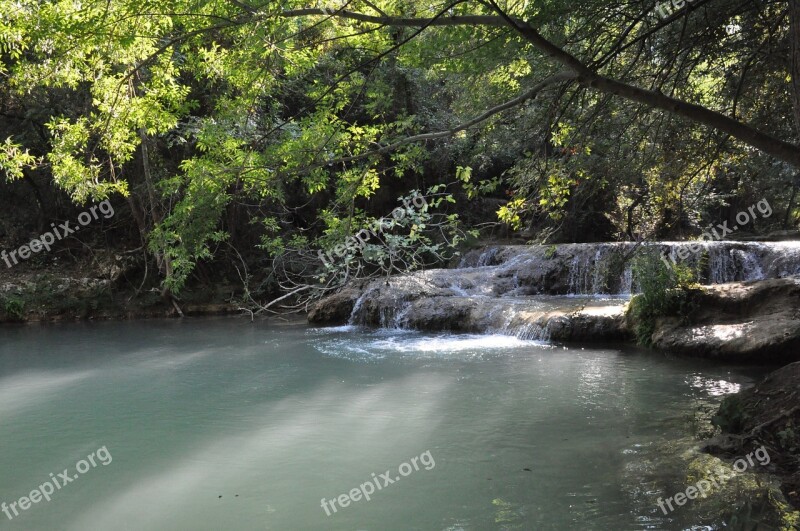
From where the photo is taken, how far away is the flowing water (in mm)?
4012

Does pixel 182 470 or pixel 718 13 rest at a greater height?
pixel 718 13

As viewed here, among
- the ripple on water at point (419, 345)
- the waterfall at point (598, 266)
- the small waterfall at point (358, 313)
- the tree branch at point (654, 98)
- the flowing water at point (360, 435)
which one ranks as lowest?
the flowing water at point (360, 435)

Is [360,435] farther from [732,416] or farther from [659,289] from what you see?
[659,289]

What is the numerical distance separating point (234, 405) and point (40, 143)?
12969 mm

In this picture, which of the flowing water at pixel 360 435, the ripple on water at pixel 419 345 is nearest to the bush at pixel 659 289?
the flowing water at pixel 360 435

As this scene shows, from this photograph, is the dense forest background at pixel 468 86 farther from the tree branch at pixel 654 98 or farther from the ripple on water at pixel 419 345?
the ripple on water at pixel 419 345

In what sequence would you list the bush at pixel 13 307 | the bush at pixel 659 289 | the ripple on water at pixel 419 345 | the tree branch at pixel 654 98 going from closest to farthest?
the tree branch at pixel 654 98
the bush at pixel 659 289
the ripple on water at pixel 419 345
the bush at pixel 13 307

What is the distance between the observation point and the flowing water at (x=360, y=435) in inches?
158

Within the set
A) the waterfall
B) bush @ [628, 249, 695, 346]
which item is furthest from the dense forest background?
the waterfall

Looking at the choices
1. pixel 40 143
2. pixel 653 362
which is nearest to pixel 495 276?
pixel 653 362

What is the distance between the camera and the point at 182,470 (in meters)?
4.91

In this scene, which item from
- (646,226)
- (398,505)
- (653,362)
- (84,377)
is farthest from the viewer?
(646,226)

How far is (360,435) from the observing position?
18.6 feet

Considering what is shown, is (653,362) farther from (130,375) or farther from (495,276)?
(130,375)
